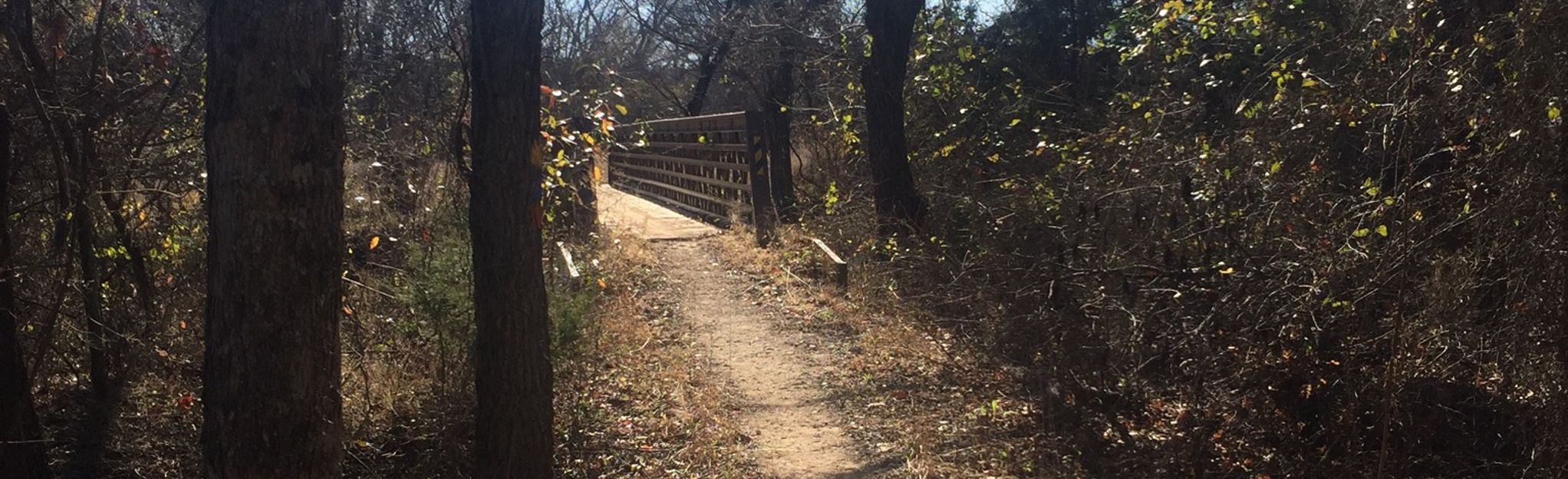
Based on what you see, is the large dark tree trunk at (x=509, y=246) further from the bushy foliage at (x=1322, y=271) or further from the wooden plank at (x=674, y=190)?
the wooden plank at (x=674, y=190)

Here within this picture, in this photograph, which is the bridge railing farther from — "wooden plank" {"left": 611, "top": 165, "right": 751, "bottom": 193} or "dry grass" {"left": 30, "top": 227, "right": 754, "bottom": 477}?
"dry grass" {"left": 30, "top": 227, "right": 754, "bottom": 477}

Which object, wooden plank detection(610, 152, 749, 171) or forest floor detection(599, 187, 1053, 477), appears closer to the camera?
forest floor detection(599, 187, 1053, 477)

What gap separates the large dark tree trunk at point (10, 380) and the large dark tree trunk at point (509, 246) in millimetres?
2068

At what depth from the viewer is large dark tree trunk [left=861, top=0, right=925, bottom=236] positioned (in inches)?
419

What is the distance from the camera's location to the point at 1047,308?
5.66 metres

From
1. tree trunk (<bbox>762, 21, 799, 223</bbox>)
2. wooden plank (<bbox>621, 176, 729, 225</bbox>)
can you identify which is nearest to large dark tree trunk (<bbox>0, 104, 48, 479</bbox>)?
tree trunk (<bbox>762, 21, 799, 223</bbox>)

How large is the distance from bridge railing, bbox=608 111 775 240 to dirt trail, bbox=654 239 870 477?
5.62ft

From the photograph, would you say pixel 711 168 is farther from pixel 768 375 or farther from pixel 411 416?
pixel 411 416

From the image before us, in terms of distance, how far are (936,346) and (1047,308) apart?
2.39 meters

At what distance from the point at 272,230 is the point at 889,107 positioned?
7.85m

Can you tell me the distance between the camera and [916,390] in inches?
287

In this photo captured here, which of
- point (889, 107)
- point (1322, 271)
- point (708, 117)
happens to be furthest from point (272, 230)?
point (708, 117)

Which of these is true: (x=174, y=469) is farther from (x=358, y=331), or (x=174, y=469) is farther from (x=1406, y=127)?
(x=1406, y=127)

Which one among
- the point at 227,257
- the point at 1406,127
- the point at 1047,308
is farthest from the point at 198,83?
the point at 1406,127
